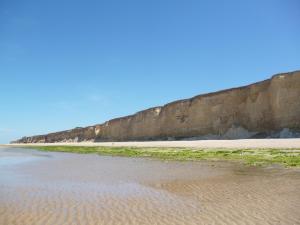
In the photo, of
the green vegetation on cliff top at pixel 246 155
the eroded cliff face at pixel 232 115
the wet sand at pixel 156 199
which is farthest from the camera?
the eroded cliff face at pixel 232 115

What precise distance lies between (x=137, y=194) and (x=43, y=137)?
10741 cm

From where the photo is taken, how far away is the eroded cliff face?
111 ft

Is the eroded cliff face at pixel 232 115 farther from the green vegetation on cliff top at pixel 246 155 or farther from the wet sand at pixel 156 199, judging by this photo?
the wet sand at pixel 156 199

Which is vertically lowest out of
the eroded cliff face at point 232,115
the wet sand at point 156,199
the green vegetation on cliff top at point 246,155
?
the wet sand at point 156,199

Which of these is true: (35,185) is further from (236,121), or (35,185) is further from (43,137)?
(43,137)

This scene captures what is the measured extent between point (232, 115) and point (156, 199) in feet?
116

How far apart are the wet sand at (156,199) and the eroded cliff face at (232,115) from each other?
24.0 metres

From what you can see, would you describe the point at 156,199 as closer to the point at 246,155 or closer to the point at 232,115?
the point at 246,155

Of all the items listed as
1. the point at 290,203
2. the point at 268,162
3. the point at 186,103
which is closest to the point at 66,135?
the point at 186,103

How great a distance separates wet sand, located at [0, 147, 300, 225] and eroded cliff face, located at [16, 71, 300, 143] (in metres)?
24.0

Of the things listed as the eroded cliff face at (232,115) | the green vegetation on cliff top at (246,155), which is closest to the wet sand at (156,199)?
the green vegetation on cliff top at (246,155)

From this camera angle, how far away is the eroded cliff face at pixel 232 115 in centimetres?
3394

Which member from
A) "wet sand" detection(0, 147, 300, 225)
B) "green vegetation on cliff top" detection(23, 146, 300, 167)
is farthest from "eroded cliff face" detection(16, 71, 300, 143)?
"wet sand" detection(0, 147, 300, 225)

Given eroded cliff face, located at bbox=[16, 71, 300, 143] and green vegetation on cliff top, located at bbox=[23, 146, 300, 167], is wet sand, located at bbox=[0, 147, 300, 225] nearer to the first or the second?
green vegetation on cliff top, located at bbox=[23, 146, 300, 167]
